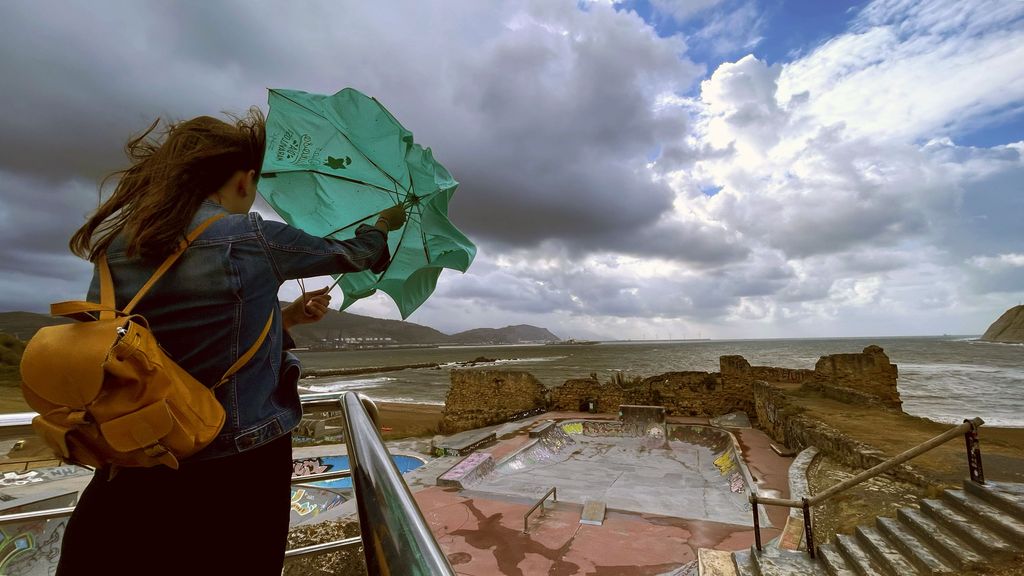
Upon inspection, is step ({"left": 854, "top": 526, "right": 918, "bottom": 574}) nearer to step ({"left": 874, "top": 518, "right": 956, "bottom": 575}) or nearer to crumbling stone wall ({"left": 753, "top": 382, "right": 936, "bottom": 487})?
step ({"left": 874, "top": 518, "right": 956, "bottom": 575})

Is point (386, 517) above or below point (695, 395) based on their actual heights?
above

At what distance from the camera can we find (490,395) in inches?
803

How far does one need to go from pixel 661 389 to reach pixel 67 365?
20.7 m

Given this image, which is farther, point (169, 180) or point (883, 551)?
point (883, 551)

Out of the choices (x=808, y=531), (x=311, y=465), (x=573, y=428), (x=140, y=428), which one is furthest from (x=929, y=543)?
(x=311, y=465)

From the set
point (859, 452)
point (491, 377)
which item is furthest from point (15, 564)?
point (491, 377)

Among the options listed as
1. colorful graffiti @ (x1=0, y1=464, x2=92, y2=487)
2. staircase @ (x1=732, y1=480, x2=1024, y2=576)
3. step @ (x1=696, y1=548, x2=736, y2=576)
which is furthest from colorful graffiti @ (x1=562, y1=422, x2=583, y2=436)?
colorful graffiti @ (x1=0, y1=464, x2=92, y2=487)

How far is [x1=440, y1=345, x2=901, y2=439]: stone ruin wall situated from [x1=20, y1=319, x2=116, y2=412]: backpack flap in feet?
62.2

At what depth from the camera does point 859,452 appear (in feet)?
25.2

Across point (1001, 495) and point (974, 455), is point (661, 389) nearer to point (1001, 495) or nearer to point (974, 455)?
point (974, 455)

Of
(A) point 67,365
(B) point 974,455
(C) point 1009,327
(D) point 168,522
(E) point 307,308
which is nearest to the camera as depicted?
(A) point 67,365

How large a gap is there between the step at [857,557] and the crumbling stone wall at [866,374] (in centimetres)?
1251

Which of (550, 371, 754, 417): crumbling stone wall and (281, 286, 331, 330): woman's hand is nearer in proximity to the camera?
(281, 286, 331, 330): woman's hand

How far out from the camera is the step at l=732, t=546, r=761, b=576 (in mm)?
5375
